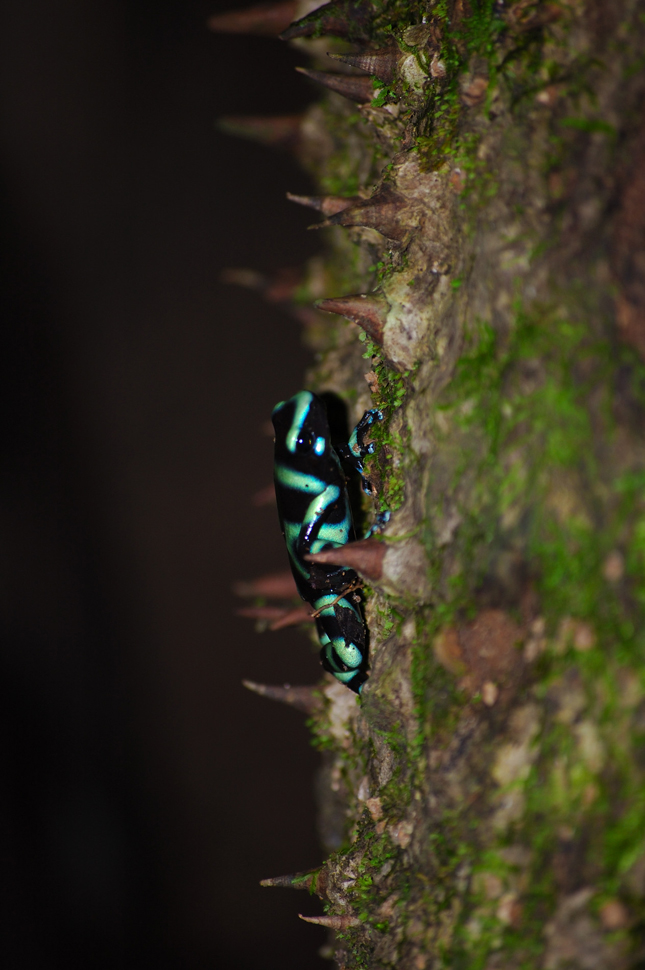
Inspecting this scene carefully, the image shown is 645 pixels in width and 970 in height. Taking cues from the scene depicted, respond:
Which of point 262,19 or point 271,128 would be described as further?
point 271,128

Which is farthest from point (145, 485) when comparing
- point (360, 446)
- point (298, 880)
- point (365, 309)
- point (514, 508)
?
point (514, 508)

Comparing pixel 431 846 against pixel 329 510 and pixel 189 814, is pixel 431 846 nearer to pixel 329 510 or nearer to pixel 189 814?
pixel 329 510

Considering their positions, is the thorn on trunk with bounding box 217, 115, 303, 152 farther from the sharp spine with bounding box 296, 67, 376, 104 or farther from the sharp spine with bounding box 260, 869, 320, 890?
the sharp spine with bounding box 260, 869, 320, 890

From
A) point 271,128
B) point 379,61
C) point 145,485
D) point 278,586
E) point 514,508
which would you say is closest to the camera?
point 514,508

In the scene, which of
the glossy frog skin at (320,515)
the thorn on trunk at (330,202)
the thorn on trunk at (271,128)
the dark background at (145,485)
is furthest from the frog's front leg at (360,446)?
the dark background at (145,485)

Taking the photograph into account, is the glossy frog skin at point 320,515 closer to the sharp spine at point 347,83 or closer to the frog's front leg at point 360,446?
the frog's front leg at point 360,446

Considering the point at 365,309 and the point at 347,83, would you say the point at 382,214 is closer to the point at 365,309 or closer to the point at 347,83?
the point at 365,309

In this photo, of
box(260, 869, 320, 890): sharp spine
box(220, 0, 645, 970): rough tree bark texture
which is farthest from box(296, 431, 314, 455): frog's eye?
box(260, 869, 320, 890): sharp spine
